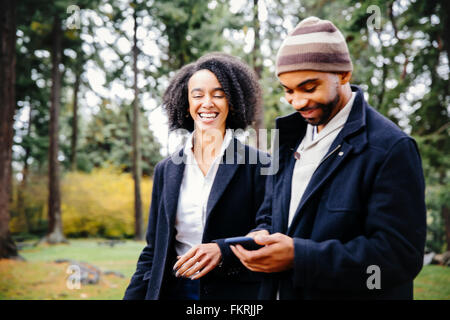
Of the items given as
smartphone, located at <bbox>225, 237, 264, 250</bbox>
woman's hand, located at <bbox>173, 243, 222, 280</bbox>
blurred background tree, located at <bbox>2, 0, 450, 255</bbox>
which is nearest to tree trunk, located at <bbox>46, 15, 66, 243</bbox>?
blurred background tree, located at <bbox>2, 0, 450, 255</bbox>

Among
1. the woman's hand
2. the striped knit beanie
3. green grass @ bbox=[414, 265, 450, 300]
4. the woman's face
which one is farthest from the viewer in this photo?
green grass @ bbox=[414, 265, 450, 300]

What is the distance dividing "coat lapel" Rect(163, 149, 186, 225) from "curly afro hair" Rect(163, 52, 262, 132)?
294 mm

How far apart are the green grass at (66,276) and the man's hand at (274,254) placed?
4.80 m

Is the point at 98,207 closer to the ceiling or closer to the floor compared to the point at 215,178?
closer to the floor

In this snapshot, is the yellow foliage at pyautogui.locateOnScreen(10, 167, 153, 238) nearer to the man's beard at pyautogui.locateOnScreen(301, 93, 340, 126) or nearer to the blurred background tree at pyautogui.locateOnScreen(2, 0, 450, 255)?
the blurred background tree at pyautogui.locateOnScreen(2, 0, 450, 255)

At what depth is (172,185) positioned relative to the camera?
2.09 m

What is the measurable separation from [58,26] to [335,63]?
1079cm

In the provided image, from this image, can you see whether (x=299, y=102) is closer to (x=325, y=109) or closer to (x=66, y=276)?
(x=325, y=109)

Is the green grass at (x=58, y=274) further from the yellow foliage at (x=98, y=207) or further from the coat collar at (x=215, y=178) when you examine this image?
the coat collar at (x=215, y=178)

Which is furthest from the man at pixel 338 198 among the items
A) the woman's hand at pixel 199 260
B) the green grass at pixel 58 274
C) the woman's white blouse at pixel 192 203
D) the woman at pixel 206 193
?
the green grass at pixel 58 274

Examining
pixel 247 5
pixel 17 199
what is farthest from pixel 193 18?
pixel 17 199

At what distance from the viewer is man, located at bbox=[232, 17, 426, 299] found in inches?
48.1

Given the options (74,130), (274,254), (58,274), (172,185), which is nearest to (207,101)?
(172,185)

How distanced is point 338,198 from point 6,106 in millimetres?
7165
